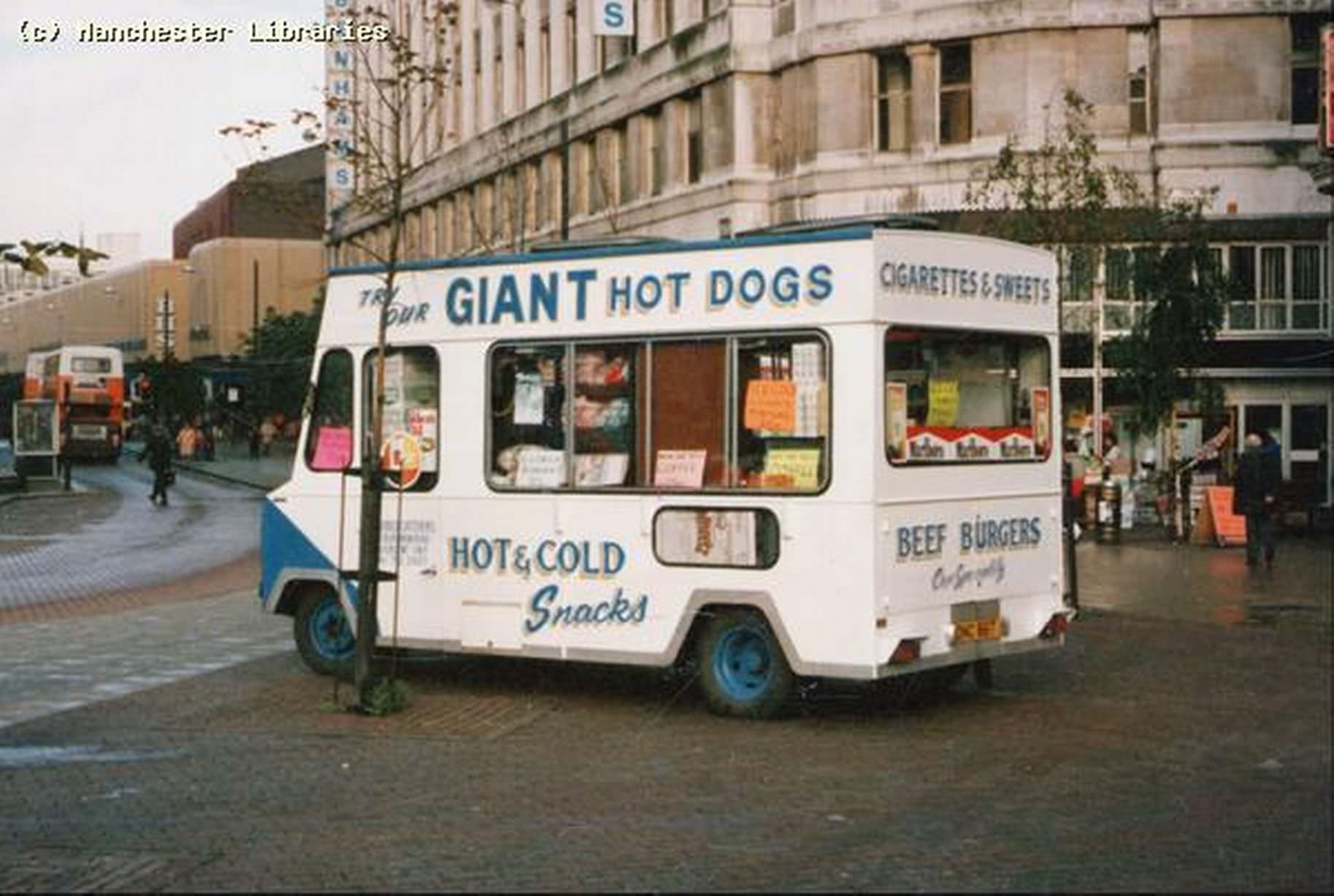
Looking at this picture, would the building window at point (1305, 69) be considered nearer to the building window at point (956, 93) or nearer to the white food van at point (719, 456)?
the building window at point (956, 93)

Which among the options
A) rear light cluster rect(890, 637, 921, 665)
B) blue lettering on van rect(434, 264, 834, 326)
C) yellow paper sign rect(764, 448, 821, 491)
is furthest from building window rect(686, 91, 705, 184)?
rear light cluster rect(890, 637, 921, 665)

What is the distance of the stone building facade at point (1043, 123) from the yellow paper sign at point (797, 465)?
2207 centimetres

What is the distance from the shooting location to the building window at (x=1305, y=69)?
38.3m

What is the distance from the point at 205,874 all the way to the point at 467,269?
19.2 feet

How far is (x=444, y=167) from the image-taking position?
2515 inches

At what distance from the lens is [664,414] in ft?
39.3

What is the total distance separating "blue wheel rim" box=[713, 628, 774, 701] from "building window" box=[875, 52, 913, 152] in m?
30.6

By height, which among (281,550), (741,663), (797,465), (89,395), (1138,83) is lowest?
(741,663)

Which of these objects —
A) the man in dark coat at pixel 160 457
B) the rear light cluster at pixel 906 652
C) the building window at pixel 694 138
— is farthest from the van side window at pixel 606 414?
the building window at pixel 694 138

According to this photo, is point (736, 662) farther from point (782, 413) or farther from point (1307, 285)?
point (1307, 285)

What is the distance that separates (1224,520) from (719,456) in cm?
1740

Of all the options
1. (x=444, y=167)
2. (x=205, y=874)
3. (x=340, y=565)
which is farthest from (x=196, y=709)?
(x=444, y=167)

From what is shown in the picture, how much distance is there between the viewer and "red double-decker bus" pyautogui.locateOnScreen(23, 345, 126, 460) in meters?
70.9

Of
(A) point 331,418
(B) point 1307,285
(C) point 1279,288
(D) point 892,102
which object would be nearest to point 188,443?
(D) point 892,102
